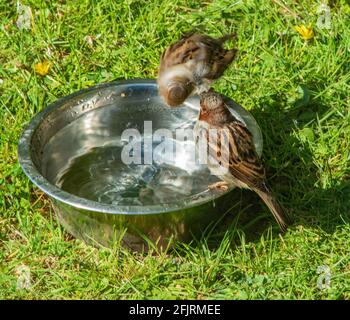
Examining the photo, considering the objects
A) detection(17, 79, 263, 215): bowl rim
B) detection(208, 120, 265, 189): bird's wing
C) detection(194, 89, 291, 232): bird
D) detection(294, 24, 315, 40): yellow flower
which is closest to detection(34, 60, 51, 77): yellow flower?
detection(17, 79, 263, 215): bowl rim

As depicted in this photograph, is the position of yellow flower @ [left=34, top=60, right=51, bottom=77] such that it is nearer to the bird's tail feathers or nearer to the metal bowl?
the metal bowl

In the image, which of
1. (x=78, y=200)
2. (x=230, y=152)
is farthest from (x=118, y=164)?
(x=78, y=200)

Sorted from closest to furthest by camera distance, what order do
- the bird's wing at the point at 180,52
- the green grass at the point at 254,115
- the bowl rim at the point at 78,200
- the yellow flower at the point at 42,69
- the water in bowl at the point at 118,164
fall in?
the bowl rim at the point at 78,200 → the green grass at the point at 254,115 → the bird's wing at the point at 180,52 → the water in bowl at the point at 118,164 → the yellow flower at the point at 42,69

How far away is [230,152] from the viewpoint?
554 centimetres

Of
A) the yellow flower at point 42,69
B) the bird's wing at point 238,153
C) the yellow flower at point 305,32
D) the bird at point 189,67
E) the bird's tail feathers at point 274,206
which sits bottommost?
the bird's tail feathers at point 274,206

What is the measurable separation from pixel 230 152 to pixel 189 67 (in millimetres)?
630

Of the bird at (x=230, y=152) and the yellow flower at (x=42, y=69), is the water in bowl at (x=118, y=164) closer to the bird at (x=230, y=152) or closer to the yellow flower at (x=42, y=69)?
the bird at (x=230, y=152)

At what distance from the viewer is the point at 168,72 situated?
18.8 feet

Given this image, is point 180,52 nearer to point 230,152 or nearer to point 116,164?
point 230,152

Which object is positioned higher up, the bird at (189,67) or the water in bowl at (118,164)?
the bird at (189,67)

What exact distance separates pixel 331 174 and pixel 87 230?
69.7 inches

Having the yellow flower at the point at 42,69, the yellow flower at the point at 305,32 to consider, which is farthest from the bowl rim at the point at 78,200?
the yellow flower at the point at 305,32

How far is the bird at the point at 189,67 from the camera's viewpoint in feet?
18.7

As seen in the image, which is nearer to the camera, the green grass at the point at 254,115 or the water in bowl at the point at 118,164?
the green grass at the point at 254,115
